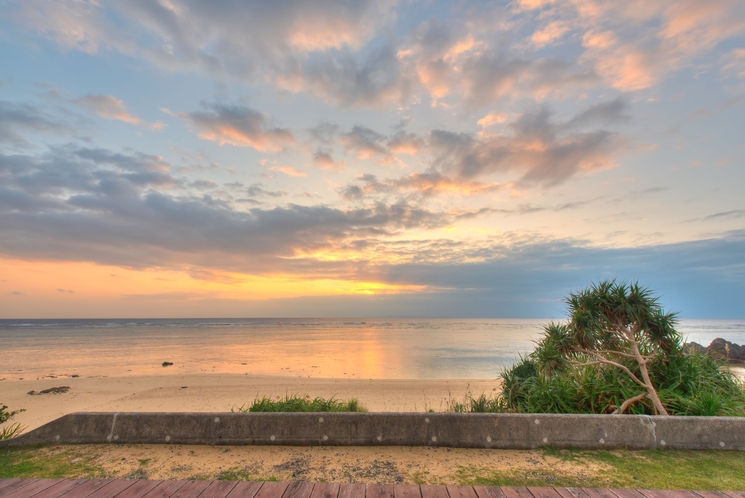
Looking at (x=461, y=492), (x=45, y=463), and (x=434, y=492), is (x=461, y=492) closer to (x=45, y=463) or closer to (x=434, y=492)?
(x=434, y=492)

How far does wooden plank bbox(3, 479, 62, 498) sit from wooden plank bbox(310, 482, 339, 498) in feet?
7.49

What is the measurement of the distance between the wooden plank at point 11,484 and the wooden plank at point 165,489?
1.18 meters

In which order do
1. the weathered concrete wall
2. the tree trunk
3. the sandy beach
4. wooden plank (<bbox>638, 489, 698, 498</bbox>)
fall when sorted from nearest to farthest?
wooden plank (<bbox>638, 489, 698, 498</bbox>), the weathered concrete wall, the tree trunk, the sandy beach

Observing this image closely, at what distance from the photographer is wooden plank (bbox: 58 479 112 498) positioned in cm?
300

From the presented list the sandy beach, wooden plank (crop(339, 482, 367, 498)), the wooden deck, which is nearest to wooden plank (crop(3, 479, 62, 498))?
the wooden deck

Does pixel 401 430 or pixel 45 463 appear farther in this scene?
pixel 401 430

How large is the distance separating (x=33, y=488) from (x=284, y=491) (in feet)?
7.01

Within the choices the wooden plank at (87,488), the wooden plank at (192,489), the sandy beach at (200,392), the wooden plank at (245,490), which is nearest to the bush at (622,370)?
the sandy beach at (200,392)

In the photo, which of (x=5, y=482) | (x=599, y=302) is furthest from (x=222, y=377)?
(x=599, y=302)

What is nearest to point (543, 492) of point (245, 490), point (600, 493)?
point (600, 493)

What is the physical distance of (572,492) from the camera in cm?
304

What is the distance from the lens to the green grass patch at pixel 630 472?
347 centimetres

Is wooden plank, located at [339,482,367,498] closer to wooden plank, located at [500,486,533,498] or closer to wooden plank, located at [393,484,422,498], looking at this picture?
wooden plank, located at [393,484,422,498]

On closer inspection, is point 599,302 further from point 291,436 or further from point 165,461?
point 165,461
